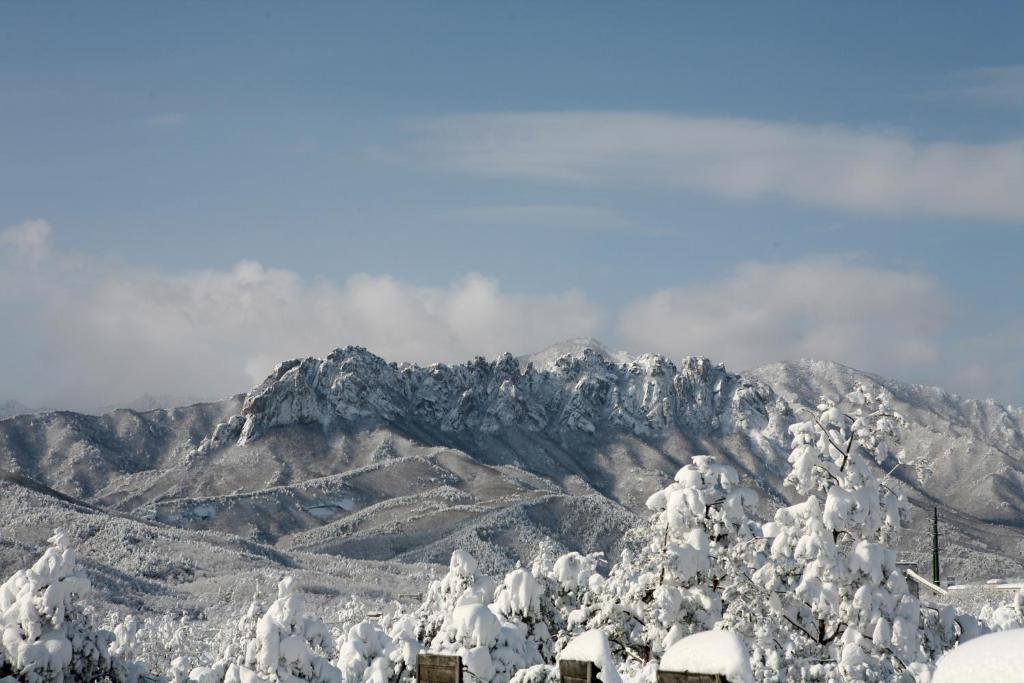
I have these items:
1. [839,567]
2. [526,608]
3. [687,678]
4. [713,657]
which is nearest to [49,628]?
[526,608]

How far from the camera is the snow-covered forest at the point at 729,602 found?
703 inches

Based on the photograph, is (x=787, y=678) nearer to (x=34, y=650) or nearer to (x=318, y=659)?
(x=318, y=659)

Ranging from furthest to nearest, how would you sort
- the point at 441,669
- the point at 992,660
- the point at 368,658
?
the point at 368,658 → the point at 441,669 → the point at 992,660

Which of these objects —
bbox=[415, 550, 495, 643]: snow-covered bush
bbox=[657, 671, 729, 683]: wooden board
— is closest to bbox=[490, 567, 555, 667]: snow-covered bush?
bbox=[415, 550, 495, 643]: snow-covered bush

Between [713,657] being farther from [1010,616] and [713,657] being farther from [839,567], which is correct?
[1010,616]

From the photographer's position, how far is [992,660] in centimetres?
391

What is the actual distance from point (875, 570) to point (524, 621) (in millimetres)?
10172

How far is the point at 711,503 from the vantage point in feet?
65.7

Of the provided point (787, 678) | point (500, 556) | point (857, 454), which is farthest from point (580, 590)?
point (500, 556)

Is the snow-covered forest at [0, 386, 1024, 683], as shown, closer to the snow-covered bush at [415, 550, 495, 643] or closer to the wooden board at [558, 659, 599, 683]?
the snow-covered bush at [415, 550, 495, 643]

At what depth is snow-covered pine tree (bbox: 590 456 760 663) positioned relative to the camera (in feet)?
63.4

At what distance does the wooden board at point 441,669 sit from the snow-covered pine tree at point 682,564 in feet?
34.6

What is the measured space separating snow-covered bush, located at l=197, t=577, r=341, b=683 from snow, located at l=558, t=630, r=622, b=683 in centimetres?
1730

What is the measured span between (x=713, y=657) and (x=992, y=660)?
6.56 ft
